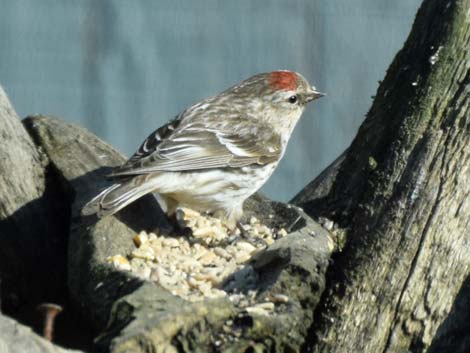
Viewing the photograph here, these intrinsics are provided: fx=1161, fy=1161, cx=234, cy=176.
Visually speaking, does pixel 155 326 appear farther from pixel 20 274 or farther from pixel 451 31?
pixel 451 31

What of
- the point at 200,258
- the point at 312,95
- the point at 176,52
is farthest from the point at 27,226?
the point at 176,52

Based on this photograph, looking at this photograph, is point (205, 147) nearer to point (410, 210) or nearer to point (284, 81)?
point (284, 81)

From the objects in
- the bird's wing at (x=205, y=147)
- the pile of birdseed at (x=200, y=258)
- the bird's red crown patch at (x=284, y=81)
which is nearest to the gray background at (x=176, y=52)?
the bird's red crown patch at (x=284, y=81)

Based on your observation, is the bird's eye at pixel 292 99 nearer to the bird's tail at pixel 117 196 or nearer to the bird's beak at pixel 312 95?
the bird's beak at pixel 312 95

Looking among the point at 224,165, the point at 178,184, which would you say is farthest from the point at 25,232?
the point at 224,165

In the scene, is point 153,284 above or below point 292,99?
above

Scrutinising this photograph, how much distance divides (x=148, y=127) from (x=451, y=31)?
23.2ft

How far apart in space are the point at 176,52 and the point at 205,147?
5478 mm

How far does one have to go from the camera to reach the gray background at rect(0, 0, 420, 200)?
11680 mm

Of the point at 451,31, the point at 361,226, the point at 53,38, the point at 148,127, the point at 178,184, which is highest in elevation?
the point at 451,31

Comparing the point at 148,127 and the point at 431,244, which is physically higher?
the point at 431,244

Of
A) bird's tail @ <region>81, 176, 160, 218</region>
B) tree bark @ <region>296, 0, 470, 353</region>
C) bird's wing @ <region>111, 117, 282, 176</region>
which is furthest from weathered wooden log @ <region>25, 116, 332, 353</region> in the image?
bird's wing @ <region>111, 117, 282, 176</region>

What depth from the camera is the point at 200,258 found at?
4949 mm

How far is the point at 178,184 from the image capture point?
6.04m
